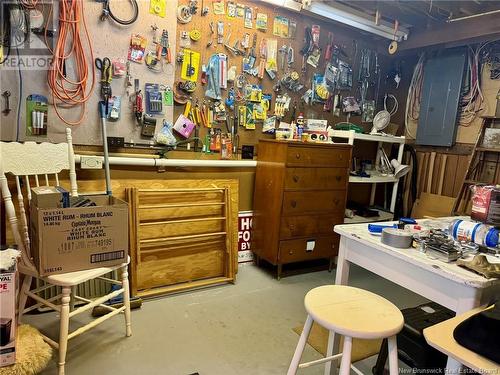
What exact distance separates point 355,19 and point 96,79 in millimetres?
2310

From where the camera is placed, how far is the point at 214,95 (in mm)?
2770

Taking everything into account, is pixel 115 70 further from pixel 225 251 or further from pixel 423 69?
pixel 423 69

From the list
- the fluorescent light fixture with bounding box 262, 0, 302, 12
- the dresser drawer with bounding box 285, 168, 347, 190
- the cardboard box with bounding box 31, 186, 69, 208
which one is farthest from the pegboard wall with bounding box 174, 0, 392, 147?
the cardboard box with bounding box 31, 186, 69, 208

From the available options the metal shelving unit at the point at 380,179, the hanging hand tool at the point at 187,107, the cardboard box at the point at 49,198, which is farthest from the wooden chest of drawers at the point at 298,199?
the cardboard box at the point at 49,198

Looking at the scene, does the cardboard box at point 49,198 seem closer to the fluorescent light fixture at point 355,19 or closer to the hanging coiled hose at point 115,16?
the hanging coiled hose at point 115,16

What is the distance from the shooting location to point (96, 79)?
2324 millimetres

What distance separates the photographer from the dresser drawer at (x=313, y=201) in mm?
2721

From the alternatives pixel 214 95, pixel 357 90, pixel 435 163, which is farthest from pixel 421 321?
pixel 357 90

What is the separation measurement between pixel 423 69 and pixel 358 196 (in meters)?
1.51

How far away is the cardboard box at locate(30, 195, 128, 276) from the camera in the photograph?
162cm

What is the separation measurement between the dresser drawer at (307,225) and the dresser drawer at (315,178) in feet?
0.85

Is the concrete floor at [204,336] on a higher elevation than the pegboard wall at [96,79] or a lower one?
lower

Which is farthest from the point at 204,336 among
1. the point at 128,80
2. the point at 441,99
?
the point at 441,99

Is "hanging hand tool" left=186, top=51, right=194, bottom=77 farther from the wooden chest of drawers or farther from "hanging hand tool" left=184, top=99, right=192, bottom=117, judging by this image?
the wooden chest of drawers
